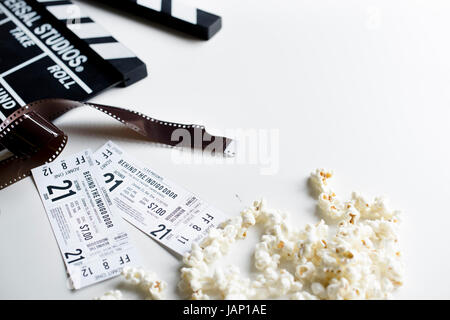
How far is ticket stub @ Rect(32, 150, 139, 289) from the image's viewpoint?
1.15 metres

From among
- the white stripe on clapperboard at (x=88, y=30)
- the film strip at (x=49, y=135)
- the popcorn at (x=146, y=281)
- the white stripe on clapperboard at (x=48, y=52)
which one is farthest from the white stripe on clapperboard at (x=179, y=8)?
the popcorn at (x=146, y=281)

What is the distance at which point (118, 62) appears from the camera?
1563mm

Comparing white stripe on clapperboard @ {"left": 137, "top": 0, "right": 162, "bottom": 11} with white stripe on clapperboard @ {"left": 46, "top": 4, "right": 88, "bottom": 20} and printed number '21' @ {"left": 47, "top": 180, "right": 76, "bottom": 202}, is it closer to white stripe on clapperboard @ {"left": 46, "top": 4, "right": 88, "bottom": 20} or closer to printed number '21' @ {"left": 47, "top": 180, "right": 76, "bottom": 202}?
white stripe on clapperboard @ {"left": 46, "top": 4, "right": 88, "bottom": 20}

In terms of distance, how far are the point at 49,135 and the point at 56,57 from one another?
35 centimetres

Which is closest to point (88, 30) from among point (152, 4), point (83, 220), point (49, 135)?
point (152, 4)

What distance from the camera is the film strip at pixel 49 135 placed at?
1343 millimetres

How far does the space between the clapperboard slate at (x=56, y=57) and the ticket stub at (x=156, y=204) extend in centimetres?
29

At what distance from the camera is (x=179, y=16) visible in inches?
67.7

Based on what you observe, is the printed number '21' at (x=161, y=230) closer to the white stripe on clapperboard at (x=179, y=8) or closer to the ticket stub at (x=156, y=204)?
the ticket stub at (x=156, y=204)

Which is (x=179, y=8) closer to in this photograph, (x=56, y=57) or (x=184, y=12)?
(x=184, y=12)

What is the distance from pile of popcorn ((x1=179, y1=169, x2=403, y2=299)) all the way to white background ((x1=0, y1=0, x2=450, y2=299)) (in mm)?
49

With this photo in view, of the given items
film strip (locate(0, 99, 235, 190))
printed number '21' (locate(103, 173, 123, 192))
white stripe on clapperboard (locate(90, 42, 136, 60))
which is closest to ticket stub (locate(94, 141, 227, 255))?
printed number '21' (locate(103, 173, 123, 192))

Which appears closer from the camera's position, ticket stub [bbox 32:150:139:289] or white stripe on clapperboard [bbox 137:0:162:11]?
ticket stub [bbox 32:150:139:289]

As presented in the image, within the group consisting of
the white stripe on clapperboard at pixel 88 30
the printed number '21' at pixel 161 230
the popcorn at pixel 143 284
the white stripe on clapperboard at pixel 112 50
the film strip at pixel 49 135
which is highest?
the white stripe on clapperboard at pixel 88 30
